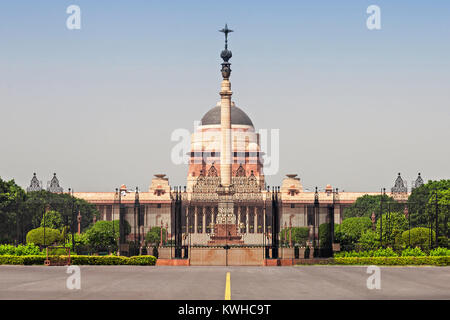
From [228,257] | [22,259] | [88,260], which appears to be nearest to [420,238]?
[228,257]

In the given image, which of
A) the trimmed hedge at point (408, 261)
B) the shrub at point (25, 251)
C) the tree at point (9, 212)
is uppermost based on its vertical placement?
the tree at point (9, 212)

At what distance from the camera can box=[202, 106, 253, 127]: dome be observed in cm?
16538

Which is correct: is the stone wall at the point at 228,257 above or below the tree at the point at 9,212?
below

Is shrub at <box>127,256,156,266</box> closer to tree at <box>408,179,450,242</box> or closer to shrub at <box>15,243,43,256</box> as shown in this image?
shrub at <box>15,243,43,256</box>

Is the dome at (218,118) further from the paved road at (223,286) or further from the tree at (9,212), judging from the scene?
the paved road at (223,286)

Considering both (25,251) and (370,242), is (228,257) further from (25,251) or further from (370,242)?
(370,242)

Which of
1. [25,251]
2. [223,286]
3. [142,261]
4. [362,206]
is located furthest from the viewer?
[362,206]

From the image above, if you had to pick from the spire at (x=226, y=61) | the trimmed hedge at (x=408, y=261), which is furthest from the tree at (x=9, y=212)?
the trimmed hedge at (x=408, y=261)

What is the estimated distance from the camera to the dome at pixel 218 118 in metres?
165

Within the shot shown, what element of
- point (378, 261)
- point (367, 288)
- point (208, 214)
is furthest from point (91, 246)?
point (208, 214)

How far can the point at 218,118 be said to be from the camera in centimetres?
16475

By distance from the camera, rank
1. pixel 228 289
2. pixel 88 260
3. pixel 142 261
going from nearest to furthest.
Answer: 1. pixel 228 289
2. pixel 88 260
3. pixel 142 261

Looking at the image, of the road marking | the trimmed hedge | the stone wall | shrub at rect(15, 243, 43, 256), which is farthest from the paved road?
the stone wall
